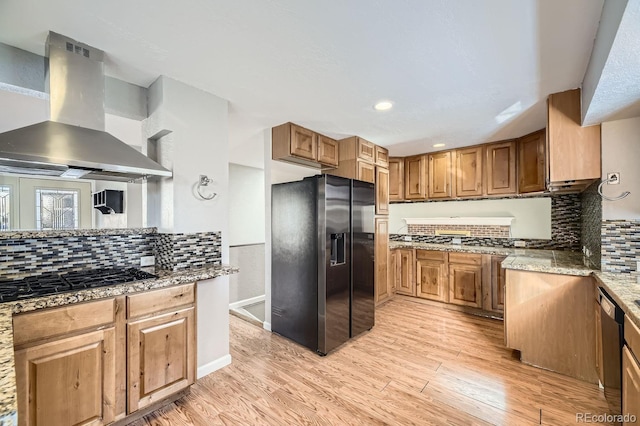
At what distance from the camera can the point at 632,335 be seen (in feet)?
4.20

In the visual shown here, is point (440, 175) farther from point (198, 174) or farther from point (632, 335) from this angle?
point (198, 174)

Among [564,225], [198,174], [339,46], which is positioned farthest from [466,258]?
[198,174]

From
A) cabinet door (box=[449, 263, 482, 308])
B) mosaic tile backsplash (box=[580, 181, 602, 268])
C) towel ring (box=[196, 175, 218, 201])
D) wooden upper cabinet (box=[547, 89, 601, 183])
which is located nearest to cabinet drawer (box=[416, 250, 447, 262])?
cabinet door (box=[449, 263, 482, 308])

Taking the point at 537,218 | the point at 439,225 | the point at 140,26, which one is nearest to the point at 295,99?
the point at 140,26

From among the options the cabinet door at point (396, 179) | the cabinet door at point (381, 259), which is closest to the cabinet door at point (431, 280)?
the cabinet door at point (381, 259)

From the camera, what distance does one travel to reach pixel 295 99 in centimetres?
234

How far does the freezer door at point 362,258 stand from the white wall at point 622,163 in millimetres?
1940

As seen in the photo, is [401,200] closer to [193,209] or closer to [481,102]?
[481,102]

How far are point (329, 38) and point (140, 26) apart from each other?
105 cm

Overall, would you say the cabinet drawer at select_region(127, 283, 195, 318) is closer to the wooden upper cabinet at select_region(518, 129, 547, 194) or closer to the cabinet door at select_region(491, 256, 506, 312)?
the cabinet door at select_region(491, 256, 506, 312)

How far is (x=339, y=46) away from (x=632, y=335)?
215 cm

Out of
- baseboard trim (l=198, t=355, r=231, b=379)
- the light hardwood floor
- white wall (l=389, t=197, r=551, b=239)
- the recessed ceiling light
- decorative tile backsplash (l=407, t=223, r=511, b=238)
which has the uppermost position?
the recessed ceiling light

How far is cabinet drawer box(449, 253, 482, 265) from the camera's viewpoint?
11.5ft

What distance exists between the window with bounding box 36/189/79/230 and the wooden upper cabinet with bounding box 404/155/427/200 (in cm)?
442
